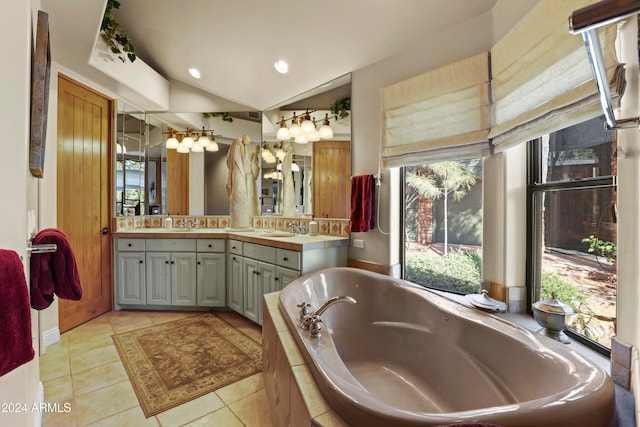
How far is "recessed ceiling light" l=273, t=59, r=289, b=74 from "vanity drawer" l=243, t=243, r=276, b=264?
1.68m

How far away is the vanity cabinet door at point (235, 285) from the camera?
9.16 feet

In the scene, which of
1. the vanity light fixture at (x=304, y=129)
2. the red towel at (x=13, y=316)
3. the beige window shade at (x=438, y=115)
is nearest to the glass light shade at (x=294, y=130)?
the vanity light fixture at (x=304, y=129)

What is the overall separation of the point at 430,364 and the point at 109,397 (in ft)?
6.31

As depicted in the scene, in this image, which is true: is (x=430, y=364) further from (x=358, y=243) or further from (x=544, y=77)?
(x=544, y=77)

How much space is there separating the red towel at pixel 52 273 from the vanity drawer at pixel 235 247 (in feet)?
5.47

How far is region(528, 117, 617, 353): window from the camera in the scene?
4.04 feet

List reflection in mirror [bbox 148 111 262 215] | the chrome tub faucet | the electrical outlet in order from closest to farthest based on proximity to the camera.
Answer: the chrome tub faucet
the electrical outlet
reflection in mirror [bbox 148 111 262 215]

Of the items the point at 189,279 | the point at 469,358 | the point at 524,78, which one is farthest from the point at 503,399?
the point at 189,279

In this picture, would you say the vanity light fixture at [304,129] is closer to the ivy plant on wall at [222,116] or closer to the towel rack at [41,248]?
the ivy plant on wall at [222,116]

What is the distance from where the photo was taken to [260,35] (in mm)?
2463

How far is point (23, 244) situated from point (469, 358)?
1893 mm

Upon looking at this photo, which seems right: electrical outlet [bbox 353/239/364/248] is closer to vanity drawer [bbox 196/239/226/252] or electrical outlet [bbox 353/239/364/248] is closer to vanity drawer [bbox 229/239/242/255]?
vanity drawer [bbox 229/239/242/255]

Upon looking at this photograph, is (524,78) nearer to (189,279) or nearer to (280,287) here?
(280,287)

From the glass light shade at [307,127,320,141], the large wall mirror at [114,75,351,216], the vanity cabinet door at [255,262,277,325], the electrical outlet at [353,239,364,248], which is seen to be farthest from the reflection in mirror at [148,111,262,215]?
the electrical outlet at [353,239,364,248]
